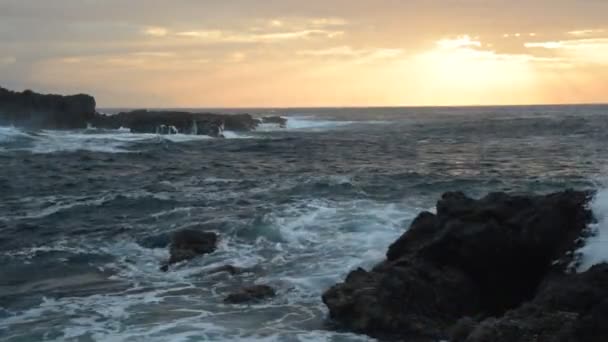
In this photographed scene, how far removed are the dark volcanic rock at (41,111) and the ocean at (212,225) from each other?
3564 cm

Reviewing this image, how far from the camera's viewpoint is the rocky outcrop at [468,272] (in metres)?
8.88

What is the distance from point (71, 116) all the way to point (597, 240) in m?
68.3

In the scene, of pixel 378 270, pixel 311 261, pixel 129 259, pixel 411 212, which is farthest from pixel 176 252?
pixel 411 212

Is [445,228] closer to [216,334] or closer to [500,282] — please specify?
[500,282]

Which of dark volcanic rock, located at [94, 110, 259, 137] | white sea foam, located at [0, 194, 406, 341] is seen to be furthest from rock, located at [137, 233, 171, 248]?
dark volcanic rock, located at [94, 110, 259, 137]

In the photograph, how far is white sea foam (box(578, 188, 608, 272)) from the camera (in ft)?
28.7

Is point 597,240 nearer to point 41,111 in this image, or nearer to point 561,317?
point 561,317

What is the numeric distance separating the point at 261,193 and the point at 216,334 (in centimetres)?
1284

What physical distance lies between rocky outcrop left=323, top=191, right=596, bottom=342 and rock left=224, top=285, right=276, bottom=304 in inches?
57.6

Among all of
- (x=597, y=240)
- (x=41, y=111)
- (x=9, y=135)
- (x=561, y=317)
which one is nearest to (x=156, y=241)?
(x=597, y=240)

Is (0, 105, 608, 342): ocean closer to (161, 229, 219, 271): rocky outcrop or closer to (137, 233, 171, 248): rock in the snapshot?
(137, 233, 171, 248): rock

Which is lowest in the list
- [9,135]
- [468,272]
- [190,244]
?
[190,244]

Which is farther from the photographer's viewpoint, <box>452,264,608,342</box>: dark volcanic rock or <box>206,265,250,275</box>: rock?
<box>206,265,250,275</box>: rock

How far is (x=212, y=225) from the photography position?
16.6m
